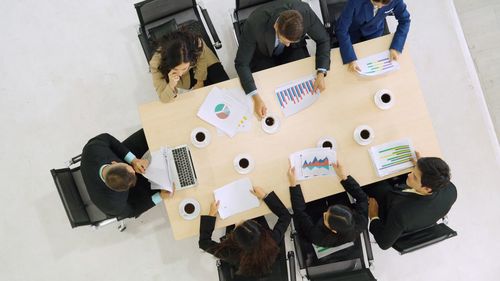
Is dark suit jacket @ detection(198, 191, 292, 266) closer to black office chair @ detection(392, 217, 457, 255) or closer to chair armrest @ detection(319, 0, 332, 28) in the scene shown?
black office chair @ detection(392, 217, 457, 255)

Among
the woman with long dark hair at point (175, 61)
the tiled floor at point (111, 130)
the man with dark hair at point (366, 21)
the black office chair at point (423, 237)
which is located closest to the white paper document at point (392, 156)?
the black office chair at point (423, 237)

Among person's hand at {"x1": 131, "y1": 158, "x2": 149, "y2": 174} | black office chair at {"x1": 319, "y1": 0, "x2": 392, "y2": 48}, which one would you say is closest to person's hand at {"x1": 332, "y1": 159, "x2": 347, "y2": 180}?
black office chair at {"x1": 319, "y1": 0, "x2": 392, "y2": 48}

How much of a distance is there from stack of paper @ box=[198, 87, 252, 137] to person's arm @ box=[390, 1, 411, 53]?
967 mm

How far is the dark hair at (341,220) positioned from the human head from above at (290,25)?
96 centimetres

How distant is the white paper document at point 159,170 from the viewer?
2076 millimetres

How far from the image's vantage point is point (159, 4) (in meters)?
2.32

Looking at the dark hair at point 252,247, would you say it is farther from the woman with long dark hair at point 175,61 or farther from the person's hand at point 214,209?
the woman with long dark hair at point 175,61

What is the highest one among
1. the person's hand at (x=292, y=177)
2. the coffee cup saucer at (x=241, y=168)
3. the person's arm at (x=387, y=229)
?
the coffee cup saucer at (x=241, y=168)

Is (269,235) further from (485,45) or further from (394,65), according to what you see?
(485,45)

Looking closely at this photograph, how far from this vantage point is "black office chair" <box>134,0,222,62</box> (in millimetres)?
2336

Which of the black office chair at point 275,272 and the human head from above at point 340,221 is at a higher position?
the human head from above at point 340,221

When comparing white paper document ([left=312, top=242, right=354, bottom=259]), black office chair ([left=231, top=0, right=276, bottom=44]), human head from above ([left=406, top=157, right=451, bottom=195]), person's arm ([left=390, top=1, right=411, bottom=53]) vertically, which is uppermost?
black office chair ([left=231, top=0, right=276, bottom=44])

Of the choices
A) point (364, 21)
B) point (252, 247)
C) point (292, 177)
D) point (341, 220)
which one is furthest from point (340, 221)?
point (364, 21)

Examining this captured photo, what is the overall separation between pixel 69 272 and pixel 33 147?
1055 millimetres
